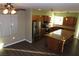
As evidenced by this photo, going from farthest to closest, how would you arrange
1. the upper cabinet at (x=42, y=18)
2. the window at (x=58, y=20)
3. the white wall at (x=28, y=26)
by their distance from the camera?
the window at (x=58, y=20), the upper cabinet at (x=42, y=18), the white wall at (x=28, y=26)

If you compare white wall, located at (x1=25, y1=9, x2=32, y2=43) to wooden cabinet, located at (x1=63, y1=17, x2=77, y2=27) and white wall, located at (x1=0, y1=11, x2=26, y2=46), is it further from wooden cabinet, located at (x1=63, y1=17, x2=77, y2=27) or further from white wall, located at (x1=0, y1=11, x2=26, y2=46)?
wooden cabinet, located at (x1=63, y1=17, x2=77, y2=27)

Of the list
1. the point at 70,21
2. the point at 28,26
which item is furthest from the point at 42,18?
the point at 70,21

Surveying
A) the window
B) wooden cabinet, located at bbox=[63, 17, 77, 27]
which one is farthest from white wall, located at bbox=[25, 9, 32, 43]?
wooden cabinet, located at bbox=[63, 17, 77, 27]

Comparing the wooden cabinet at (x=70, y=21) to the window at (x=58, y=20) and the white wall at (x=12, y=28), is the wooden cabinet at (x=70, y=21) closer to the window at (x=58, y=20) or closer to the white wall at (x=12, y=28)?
the window at (x=58, y=20)

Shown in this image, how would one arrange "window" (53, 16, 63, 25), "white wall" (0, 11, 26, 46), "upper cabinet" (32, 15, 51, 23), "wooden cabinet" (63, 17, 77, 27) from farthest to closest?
1. "wooden cabinet" (63, 17, 77, 27)
2. "window" (53, 16, 63, 25)
3. "upper cabinet" (32, 15, 51, 23)
4. "white wall" (0, 11, 26, 46)

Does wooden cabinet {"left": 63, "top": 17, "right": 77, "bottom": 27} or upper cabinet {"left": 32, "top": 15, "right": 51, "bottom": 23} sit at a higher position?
upper cabinet {"left": 32, "top": 15, "right": 51, "bottom": 23}

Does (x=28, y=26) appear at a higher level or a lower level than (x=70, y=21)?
lower

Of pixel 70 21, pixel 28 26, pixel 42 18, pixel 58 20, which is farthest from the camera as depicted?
pixel 70 21

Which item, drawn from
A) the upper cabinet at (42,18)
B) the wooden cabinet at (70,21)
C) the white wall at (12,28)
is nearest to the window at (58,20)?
the wooden cabinet at (70,21)

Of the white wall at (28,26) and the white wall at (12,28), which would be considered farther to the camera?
the white wall at (28,26)

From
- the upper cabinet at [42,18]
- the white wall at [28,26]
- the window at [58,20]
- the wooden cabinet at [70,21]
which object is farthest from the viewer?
the wooden cabinet at [70,21]

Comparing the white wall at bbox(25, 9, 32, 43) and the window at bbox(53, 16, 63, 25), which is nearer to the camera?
the white wall at bbox(25, 9, 32, 43)

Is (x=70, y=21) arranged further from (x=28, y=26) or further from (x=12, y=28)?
(x=12, y=28)

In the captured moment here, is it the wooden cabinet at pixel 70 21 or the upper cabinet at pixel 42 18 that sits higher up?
the upper cabinet at pixel 42 18
